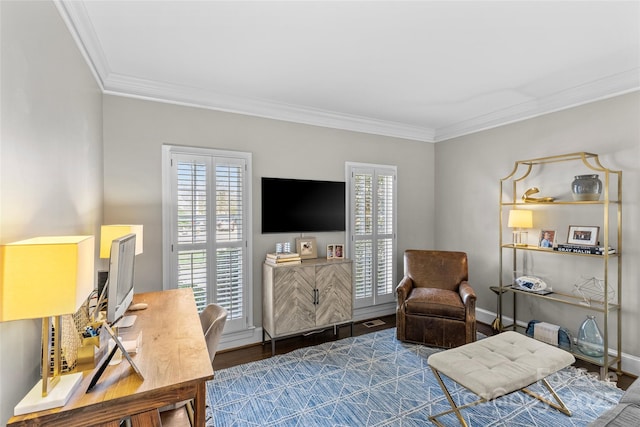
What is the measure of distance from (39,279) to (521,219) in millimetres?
3850

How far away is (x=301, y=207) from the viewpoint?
368cm

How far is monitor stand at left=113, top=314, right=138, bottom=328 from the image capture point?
180 centimetres

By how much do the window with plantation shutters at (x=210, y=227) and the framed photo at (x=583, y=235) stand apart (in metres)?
3.28

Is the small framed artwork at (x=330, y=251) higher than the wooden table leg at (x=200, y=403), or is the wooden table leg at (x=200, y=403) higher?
the small framed artwork at (x=330, y=251)

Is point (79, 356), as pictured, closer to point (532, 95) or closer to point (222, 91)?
point (222, 91)

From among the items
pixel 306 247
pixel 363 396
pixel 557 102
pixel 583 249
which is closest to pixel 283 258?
pixel 306 247

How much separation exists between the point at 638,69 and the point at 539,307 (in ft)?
7.91

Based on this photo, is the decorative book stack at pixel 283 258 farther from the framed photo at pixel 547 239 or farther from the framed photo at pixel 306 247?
the framed photo at pixel 547 239

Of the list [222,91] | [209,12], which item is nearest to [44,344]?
[209,12]

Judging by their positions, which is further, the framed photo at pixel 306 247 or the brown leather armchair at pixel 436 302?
the framed photo at pixel 306 247

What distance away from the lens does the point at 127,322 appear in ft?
6.05

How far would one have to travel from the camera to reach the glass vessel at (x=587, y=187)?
2.83 meters

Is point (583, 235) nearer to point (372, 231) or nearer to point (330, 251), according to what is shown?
point (372, 231)

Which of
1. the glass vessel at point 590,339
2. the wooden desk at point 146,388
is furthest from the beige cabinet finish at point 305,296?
the glass vessel at point 590,339
